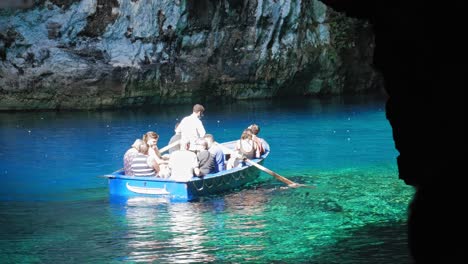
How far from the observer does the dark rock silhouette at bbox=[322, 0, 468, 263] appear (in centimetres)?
385

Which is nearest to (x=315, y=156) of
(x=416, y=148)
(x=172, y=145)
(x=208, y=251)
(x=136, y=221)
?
(x=172, y=145)

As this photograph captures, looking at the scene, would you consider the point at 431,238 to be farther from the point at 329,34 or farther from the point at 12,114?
the point at 329,34

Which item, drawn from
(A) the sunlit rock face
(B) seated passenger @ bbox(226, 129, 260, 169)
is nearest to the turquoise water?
(B) seated passenger @ bbox(226, 129, 260, 169)

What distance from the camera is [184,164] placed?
1438 centimetres

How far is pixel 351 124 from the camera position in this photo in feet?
88.5

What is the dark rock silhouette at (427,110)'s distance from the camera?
3852mm

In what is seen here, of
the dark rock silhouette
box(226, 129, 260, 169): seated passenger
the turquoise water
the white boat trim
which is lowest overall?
the turquoise water

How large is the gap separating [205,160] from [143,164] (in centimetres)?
118

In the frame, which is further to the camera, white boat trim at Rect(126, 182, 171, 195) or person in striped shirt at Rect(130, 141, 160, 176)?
person in striped shirt at Rect(130, 141, 160, 176)

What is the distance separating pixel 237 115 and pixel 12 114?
30.8 ft

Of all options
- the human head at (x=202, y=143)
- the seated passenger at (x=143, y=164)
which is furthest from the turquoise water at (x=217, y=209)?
the human head at (x=202, y=143)

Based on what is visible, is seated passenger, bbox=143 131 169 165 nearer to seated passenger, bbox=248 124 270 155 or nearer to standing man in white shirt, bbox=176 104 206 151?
standing man in white shirt, bbox=176 104 206 151

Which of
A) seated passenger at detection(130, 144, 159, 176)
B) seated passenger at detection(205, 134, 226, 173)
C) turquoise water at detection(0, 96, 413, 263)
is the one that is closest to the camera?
turquoise water at detection(0, 96, 413, 263)

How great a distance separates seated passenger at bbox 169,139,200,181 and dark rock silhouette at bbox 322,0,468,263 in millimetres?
9016
